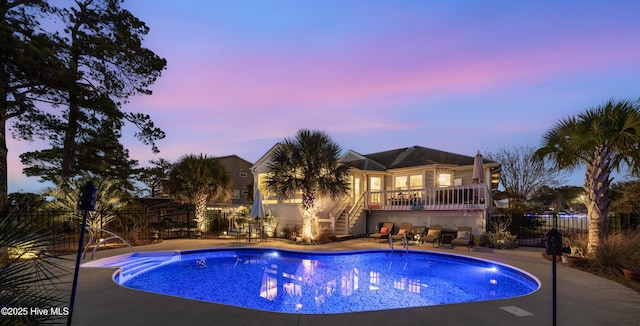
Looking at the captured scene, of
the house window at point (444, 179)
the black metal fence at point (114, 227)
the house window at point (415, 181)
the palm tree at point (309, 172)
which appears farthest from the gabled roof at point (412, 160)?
the black metal fence at point (114, 227)

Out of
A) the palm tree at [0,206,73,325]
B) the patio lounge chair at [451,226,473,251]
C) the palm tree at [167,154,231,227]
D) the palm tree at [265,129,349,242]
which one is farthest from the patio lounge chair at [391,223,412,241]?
the palm tree at [0,206,73,325]

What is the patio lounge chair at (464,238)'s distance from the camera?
13523 mm

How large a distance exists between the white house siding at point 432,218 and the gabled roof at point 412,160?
318cm

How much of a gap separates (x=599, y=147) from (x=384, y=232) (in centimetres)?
1032

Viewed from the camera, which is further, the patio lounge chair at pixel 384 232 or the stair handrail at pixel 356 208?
the stair handrail at pixel 356 208

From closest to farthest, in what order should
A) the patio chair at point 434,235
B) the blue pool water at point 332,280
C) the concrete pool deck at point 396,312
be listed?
the concrete pool deck at point 396,312 < the blue pool water at point 332,280 < the patio chair at point 434,235

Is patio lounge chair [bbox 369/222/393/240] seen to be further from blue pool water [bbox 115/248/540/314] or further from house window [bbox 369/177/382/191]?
house window [bbox 369/177/382/191]

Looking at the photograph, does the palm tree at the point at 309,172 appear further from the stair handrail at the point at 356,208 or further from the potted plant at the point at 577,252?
the potted plant at the point at 577,252

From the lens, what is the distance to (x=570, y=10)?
38.7 feet

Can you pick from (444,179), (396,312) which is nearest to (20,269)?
(396,312)

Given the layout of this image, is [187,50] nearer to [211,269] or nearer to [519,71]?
[211,269]

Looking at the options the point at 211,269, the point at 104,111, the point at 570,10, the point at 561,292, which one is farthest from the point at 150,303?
the point at 570,10

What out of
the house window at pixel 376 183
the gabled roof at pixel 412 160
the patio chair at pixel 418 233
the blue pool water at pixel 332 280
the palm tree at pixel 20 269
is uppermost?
the gabled roof at pixel 412 160

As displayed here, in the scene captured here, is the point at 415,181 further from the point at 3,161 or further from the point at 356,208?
the point at 3,161
